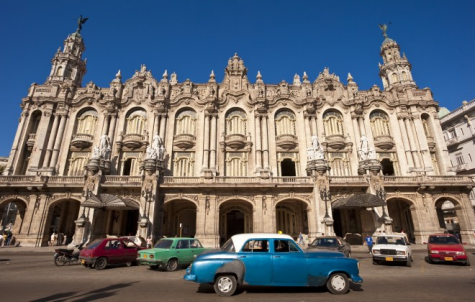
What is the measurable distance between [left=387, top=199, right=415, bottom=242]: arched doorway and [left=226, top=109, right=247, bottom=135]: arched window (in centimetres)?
1895

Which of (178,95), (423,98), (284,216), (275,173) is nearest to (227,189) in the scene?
(275,173)

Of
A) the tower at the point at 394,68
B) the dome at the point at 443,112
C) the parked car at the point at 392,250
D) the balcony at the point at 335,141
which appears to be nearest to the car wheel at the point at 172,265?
the parked car at the point at 392,250

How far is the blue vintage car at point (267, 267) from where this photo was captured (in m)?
7.14

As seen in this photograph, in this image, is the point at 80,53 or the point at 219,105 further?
the point at 80,53

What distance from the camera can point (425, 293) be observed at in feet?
25.1

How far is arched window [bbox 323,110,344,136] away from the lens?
104ft

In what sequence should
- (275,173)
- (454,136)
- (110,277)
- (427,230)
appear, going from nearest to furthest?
(110,277) < (427,230) < (275,173) < (454,136)

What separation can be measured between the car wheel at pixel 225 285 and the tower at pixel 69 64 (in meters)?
35.8

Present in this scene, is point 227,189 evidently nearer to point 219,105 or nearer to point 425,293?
point 219,105

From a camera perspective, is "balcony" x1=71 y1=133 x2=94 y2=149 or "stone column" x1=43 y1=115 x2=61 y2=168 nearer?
"stone column" x1=43 y1=115 x2=61 y2=168

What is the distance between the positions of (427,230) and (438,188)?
15.8 feet

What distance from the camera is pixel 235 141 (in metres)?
29.8

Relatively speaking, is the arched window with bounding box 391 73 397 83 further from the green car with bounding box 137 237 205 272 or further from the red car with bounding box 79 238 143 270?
the red car with bounding box 79 238 143 270

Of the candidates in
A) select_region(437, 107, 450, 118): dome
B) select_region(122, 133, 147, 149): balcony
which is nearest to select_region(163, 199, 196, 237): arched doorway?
select_region(122, 133, 147, 149): balcony
